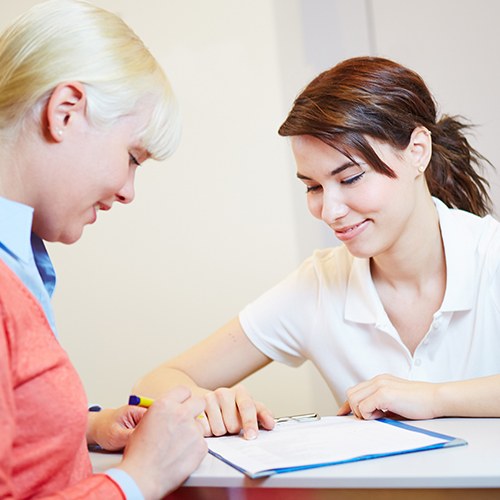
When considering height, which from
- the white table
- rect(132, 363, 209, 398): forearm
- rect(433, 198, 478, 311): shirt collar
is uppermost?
rect(433, 198, 478, 311): shirt collar

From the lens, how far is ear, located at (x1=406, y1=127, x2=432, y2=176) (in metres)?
1.33

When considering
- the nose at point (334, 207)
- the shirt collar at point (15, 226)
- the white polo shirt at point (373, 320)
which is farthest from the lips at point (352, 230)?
the shirt collar at point (15, 226)

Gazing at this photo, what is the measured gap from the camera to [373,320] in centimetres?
137

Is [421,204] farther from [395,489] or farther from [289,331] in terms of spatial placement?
[395,489]

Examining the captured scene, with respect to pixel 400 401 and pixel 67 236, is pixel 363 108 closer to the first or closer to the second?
pixel 400 401

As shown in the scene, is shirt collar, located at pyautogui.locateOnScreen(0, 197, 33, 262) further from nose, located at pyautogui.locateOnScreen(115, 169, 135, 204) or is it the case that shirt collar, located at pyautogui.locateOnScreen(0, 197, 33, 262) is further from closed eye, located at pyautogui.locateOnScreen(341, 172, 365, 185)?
closed eye, located at pyautogui.locateOnScreen(341, 172, 365, 185)

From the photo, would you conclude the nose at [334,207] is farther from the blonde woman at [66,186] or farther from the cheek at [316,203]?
the blonde woman at [66,186]

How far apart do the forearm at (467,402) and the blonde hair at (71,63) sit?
572mm

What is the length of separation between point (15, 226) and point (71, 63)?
0.18 meters

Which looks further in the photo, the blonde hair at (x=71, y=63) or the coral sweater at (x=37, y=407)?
the blonde hair at (x=71, y=63)

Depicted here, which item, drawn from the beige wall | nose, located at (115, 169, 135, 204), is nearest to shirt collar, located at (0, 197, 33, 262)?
nose, located at (115, 169, 135, 204)

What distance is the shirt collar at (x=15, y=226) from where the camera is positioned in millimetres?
773

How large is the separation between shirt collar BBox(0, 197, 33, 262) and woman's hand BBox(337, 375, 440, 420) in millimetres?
542

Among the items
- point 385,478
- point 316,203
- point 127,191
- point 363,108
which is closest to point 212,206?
point 316,203
